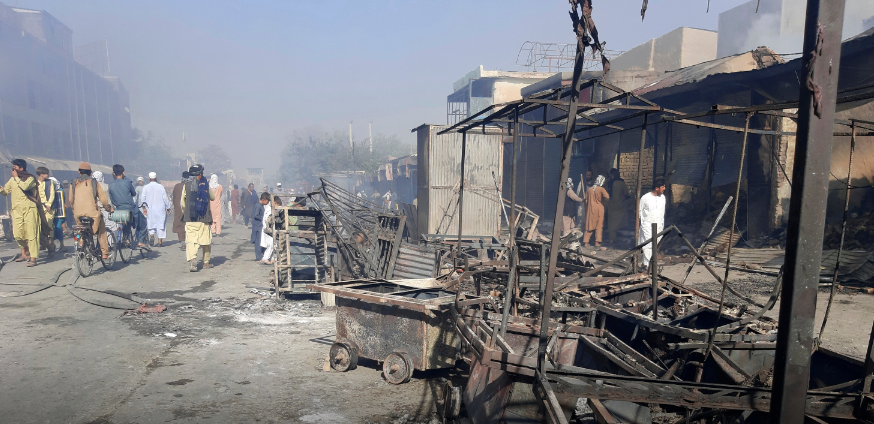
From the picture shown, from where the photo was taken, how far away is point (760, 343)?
385 cm

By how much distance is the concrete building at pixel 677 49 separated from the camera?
22.4 meters

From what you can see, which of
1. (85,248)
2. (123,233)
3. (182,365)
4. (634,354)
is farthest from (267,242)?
(634,354)

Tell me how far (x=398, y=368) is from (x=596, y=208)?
10108mm

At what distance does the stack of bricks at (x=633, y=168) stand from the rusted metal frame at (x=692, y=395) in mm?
11719

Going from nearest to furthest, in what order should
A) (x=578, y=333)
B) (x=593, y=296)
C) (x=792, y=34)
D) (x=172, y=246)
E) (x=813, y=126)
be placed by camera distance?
(x=813, y=126) → (x=578, y=333) → (x=593, y=296) → (x=172, y=246) → (x=792, y=34)

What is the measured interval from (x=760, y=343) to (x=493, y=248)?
593cm

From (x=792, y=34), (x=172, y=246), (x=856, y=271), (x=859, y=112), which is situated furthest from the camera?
(x=792, y=34)

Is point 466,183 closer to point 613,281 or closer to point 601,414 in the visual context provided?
point 613,281

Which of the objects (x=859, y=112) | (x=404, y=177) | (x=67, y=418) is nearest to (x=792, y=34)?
(x=859, y=112)

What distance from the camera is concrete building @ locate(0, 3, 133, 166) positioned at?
2691 cm

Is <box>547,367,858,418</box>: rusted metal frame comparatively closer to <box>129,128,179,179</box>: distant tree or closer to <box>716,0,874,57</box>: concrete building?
<box>716,0,874,57</box>: concrete building

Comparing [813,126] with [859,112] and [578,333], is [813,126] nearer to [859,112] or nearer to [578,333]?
[578,333]

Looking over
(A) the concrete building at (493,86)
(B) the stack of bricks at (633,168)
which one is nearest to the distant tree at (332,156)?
(A) the concrete building at (493,86)

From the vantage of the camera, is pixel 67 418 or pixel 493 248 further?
pixel 493 248
